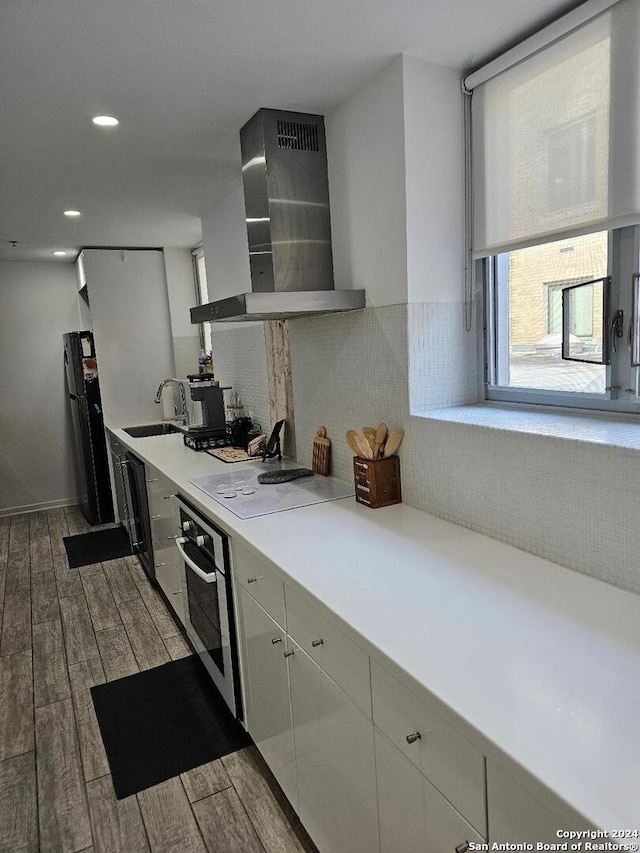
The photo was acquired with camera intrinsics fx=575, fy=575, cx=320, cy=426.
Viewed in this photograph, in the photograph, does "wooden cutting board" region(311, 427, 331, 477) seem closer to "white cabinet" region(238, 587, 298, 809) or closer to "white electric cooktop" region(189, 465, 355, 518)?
"white electric cooktop" region(189, 465, 355, 518)

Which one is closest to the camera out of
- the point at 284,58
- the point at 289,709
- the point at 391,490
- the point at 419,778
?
the point at 419,778

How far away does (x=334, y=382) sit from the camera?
2.54 meters

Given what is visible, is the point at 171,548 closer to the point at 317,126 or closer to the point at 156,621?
the point at 156,621

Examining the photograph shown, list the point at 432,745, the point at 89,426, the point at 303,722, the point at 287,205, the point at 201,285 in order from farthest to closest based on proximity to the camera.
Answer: the point at 201,285
the point at 89,426
the point at 287,205
the point at 303,722
the point at 432,745

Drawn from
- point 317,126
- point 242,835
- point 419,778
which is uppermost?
point 317,126

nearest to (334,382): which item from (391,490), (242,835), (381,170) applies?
(391,490)

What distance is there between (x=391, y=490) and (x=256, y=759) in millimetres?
1101

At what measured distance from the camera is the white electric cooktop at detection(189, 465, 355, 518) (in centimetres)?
215

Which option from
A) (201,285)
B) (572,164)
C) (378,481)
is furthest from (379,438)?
(201,285)

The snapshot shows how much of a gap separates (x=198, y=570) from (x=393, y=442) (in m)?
0.91

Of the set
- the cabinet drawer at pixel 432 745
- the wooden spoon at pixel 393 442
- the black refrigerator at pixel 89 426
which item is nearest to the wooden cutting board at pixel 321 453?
the wooden spoon at pixel 393 442

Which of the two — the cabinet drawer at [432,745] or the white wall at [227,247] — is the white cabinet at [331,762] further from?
the white wall at [227,247]

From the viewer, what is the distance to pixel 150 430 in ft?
15.3

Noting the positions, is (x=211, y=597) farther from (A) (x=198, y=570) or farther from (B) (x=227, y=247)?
(B) (x=227, y=247)
